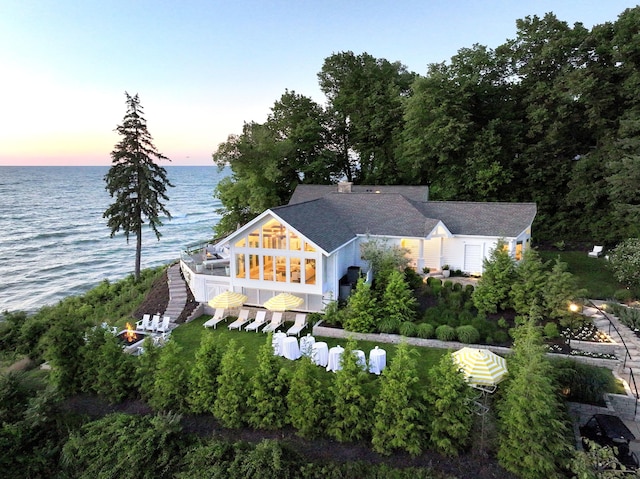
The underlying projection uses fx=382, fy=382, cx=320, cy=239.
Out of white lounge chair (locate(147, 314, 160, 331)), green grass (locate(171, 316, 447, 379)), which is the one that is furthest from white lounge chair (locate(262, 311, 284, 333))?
white lounge chair (locate(147, 314, 160, 331))

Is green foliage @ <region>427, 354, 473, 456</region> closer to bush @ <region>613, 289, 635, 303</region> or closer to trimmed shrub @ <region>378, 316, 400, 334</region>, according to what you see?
trimmed shrub @ <region>378, 316, 400, 334</region>

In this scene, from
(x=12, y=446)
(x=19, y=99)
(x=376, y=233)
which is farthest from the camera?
(x=19, y=99)

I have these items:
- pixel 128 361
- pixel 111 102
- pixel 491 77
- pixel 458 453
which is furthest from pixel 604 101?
pixel 111 102

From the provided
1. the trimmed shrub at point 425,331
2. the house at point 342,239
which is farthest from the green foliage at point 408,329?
the house at point 342,239

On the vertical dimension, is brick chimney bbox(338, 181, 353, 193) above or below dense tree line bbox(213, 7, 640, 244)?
below

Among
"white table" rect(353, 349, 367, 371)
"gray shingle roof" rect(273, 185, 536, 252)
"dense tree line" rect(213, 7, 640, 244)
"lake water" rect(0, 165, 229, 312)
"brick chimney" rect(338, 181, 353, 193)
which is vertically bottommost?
"lake water" rect(0, 165, 229, 312)

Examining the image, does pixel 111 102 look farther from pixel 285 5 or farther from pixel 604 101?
pixel 604 101

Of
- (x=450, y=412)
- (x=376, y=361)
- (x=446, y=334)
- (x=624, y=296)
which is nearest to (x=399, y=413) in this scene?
(x=450, y=412)
